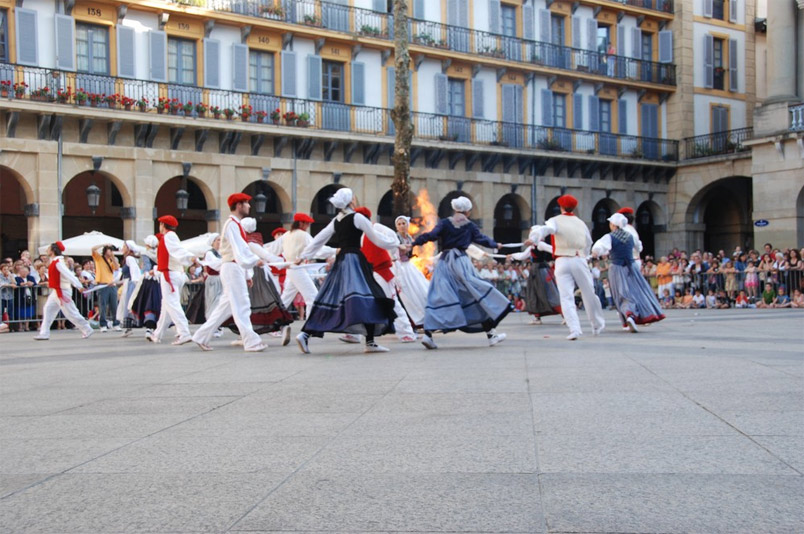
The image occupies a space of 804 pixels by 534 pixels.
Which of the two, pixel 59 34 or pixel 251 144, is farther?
pixel 251 144

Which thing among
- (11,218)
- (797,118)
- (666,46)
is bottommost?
(11,218)

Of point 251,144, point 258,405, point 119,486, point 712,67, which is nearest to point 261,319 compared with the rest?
point 258,405

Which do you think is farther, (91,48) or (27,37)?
(91,48)

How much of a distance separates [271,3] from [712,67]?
1983 centimetres

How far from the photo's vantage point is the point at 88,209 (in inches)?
1293

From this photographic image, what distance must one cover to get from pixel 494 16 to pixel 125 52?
14164mm

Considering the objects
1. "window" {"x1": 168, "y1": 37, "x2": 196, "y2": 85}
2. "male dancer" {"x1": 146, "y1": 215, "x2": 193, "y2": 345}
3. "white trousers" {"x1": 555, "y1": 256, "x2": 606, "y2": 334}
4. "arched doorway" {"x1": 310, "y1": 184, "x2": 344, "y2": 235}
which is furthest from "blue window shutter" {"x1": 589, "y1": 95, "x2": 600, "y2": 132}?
"male dancer" {"x1": 146, "y1": 215, "x2": 193, "y2": 345}

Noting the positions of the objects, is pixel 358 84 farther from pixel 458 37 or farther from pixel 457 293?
pixel 457 293

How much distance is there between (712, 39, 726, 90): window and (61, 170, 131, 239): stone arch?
2449 cm

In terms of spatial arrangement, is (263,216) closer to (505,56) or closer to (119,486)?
(505,56)

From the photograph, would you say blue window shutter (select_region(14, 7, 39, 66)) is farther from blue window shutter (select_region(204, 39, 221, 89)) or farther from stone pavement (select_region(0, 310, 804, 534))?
stone pavement (select_region(0, 310, 804, 534))

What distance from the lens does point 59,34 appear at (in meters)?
28.1

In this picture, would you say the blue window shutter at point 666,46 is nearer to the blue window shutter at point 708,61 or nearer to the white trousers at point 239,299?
the blue window shutter at point 708,61

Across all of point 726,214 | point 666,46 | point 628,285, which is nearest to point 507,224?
point 666,46
